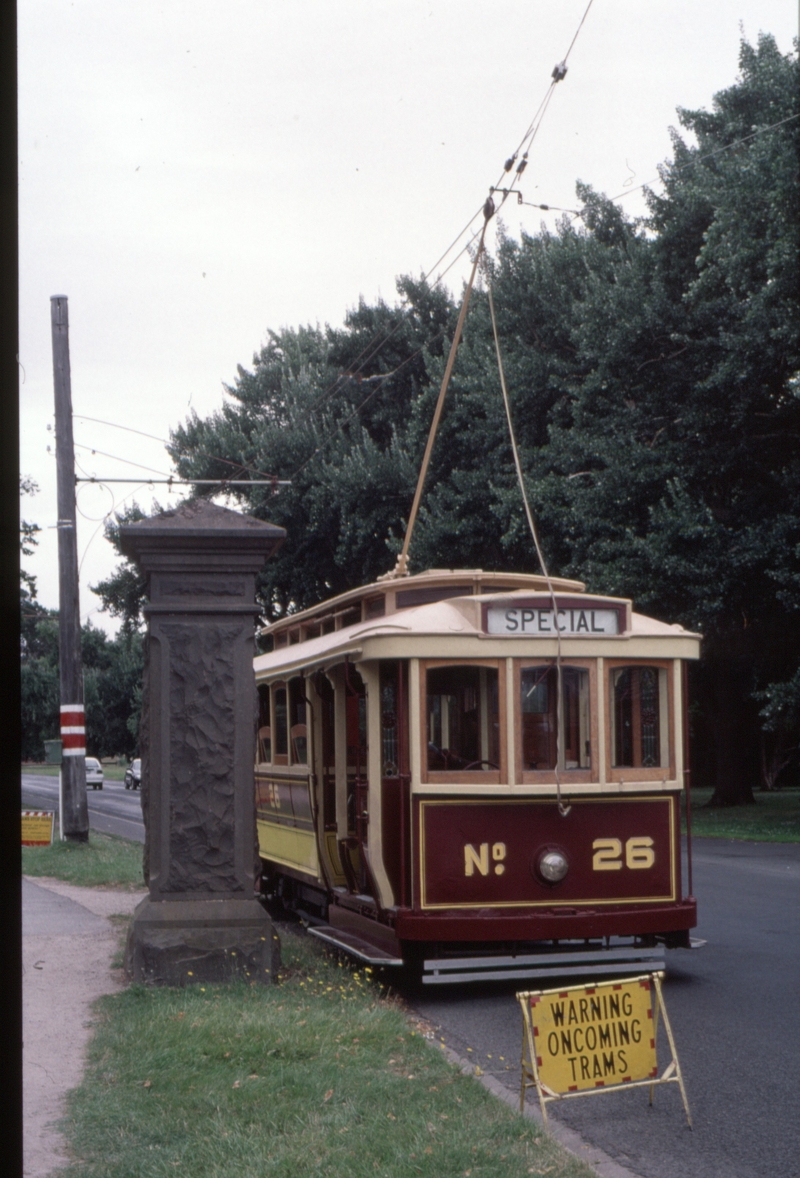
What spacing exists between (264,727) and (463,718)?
4925 millimetres

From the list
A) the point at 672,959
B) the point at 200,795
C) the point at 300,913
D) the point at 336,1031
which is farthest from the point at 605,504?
the point at 336,1031

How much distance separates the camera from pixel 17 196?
3.69 meters

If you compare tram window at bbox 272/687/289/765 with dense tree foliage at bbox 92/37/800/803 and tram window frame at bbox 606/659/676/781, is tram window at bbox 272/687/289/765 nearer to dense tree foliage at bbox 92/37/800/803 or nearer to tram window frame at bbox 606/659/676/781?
tram window frame at bbox 606/659/676/781

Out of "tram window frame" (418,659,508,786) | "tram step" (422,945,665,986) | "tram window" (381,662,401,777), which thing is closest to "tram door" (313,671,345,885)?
Answer: "tram window" (381,662,401,777)

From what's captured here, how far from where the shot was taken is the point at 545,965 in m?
10.4

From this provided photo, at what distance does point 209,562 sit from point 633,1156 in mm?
5366

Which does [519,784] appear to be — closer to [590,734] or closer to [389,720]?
[590,734]

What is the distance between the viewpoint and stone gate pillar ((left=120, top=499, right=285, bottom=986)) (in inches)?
396

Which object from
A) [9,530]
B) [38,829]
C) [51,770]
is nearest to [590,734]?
[9,530]

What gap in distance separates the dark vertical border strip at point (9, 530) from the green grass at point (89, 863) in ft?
43.3

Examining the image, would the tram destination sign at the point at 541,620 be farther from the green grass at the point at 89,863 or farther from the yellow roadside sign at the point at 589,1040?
the green grass at the point at 89,863

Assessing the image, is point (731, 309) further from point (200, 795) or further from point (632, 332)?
point (200, 795)

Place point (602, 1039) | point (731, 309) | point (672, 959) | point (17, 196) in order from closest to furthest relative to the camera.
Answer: point (17, 196)
point (602, 1039)
point (672, 959)
point (731, 309)

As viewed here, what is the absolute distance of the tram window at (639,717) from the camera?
34.4 feet
